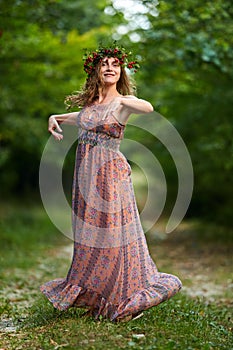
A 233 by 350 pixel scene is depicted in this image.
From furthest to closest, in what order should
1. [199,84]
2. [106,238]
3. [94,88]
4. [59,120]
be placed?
[199,84], [59,120], [94,88], [106,238]

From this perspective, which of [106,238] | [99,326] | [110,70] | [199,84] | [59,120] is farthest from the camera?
[199,84]

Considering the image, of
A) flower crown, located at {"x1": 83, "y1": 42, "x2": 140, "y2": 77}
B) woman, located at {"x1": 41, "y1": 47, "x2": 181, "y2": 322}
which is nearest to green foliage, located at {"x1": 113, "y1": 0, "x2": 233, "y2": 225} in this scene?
flower crown, located at {"x1": 83, "y1": 42, "x2": 140, "y2": 77}

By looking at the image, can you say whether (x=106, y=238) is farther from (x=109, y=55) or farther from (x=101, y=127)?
(x=109, y=55)

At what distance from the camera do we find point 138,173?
67.6ft

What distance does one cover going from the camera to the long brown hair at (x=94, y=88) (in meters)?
5.32

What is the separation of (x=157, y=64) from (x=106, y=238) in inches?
310

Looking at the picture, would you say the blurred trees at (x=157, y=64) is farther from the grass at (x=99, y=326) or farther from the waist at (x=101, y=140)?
the waist at (x=101, y=140)

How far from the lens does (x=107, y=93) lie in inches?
207

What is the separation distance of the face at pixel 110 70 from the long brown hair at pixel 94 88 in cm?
6

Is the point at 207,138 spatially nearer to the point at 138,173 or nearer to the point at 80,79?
the point at 80,79

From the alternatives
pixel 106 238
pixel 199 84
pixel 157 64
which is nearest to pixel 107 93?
pixel 106 238

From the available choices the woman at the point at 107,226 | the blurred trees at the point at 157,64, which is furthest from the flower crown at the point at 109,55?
the blurred trees at the point at 157,64

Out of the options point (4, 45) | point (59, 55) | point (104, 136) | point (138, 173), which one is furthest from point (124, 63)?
point (138, 173)

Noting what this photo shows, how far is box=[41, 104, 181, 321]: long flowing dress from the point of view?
5.09 m
